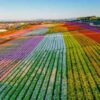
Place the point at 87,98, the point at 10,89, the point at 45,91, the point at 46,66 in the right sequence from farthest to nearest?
1. the point at 46,66
2. the point at 10,89
3. the point at 45,91
4. the point at 87,98

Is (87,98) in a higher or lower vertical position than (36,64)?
higher

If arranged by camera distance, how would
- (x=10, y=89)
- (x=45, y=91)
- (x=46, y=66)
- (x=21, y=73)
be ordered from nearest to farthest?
(x=45, y=91) → (x=10, y=89) → (x=21, y=73) → (x=46, y=66)

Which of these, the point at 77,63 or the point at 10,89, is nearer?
the point at 10,89

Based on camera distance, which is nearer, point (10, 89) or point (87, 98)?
point (87, 98)

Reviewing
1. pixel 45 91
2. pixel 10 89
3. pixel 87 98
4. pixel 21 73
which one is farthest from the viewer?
pixel 21 73

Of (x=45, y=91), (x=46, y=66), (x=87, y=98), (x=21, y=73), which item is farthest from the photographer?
(x=46, y=66)

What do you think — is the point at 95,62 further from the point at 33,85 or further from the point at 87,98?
the point at 87,98

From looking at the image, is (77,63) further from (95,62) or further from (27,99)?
(27,99)

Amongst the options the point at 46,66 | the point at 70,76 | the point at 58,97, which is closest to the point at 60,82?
the point at 70,76

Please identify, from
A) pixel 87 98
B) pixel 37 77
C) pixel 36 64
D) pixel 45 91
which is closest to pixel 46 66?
pixel 36 64
